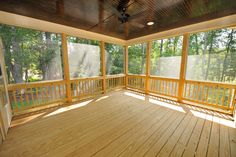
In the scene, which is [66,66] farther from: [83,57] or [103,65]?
[103,65]

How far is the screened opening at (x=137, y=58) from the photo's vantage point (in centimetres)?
454

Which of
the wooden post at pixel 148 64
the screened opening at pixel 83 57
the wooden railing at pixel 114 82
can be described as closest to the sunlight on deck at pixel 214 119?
the wooden post at pixel 148 64

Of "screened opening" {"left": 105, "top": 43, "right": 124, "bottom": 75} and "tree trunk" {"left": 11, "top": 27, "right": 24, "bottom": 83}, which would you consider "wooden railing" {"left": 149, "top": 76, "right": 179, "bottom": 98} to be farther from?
"tree trunk" {"left": 11, "top": 27, "right": 24, "bottom": 83}

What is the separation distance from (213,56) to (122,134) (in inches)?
126

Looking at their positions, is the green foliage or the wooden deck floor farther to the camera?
the green foliage

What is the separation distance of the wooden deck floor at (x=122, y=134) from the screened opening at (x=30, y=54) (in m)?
1.11

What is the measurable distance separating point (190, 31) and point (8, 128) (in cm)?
517

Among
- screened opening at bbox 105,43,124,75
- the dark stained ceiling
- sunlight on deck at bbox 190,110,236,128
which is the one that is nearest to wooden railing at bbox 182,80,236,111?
sunlight on deck at bbox 190,110,236,128

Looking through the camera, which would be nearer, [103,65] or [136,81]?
[103,65]

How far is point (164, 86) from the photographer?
154 inches

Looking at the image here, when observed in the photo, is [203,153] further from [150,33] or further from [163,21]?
[150,33]

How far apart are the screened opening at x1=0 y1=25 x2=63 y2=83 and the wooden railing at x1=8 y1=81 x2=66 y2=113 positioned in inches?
6.5

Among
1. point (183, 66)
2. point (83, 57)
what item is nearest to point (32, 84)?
point (83, 57)

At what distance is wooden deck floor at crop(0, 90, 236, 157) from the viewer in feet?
5.13
